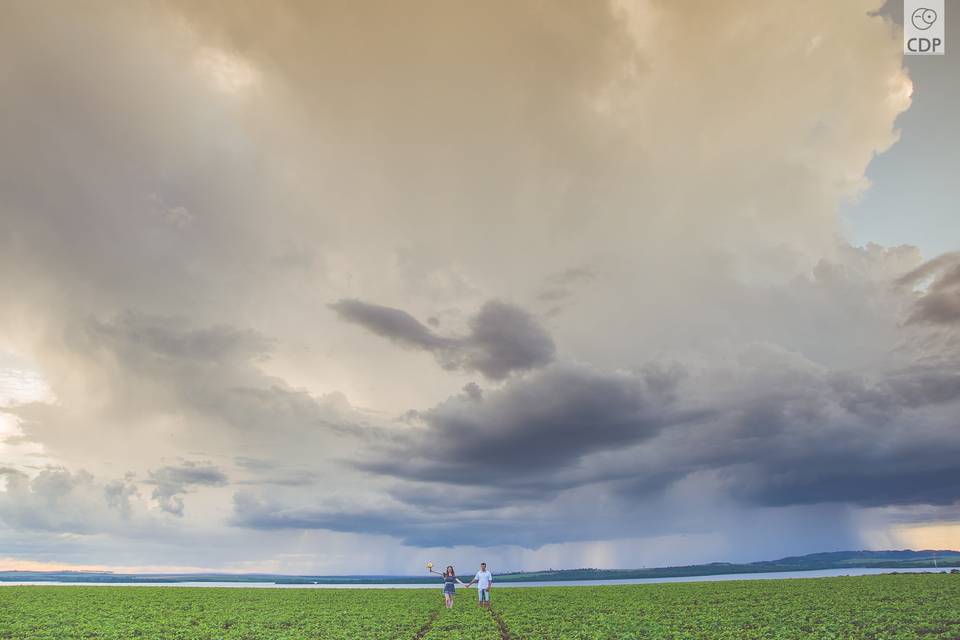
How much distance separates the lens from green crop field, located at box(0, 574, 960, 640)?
34.0 m

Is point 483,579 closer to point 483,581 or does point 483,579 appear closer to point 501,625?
point 483,581

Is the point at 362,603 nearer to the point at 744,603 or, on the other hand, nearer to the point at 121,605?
the point at 121,605

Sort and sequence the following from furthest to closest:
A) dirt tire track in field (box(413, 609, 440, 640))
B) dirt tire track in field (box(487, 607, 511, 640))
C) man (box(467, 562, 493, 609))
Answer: man (box(467, 562, 493, 609)) → dirt tire track in field (box(413, 609, 440, 640)) → dirt tire track in field (box(487, 607, 511, 640))

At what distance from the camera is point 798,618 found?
1542 inches

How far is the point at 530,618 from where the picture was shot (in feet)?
138

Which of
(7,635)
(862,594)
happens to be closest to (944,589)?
(862,594)

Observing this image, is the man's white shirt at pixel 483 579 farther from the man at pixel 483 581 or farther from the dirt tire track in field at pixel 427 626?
the dirt tire track in field at pixel 427 626

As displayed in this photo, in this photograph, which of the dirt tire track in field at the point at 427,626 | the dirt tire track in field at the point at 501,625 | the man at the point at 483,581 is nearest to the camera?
the dirt tire track in field at the point at 501,625

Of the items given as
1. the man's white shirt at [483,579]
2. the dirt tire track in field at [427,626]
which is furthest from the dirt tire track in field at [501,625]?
the dirt tire track in field at [427,626]

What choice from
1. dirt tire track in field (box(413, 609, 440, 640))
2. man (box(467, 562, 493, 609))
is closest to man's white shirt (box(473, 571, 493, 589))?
man (box(467, 562, 493, 609))

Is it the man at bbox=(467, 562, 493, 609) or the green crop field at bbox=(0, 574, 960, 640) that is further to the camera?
the man at bbox=(467, 562, 493, 609)

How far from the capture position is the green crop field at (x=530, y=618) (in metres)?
34.0

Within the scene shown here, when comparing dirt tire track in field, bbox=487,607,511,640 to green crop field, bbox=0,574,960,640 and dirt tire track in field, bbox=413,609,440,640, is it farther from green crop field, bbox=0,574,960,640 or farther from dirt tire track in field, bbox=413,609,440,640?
dirt tire track in field, bbox=413,609,440,640

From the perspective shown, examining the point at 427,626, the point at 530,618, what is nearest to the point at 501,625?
the point at 530,618
